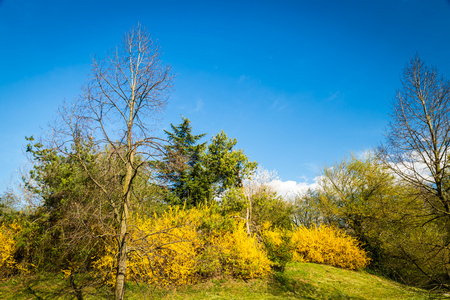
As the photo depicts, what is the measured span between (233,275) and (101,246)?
21.2 feet

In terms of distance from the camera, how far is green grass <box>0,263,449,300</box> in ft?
29.9

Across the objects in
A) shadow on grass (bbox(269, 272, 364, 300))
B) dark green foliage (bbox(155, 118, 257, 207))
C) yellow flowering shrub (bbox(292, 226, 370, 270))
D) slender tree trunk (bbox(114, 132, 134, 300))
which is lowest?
shadow on grass (bbox(269, 272, 364, 300))

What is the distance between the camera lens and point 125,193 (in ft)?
16.8

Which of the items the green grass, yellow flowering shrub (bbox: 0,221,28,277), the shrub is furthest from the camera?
the shrub

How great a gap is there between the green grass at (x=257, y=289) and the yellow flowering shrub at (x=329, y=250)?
123 inches

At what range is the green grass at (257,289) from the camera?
9.12m

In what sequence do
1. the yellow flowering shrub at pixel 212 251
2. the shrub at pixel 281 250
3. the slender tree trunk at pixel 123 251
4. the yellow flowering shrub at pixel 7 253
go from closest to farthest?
the slender tree trunk at pixel 123 251, the yellow flowering shrub at pixel 212 251, the yellow flowering shrub at pixel 7 253, the shrub at pixel 281 250

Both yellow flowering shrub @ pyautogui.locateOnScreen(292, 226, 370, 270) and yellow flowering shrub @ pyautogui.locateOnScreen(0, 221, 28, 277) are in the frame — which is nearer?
yellow flowering shrub @ pyautogui.locateOnScreen(0, 221, 28, 277)

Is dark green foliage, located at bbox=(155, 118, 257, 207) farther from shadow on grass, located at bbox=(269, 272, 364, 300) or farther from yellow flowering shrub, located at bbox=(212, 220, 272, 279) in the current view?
shadow on grass, located at bbox=(269, 272, 364, 300)

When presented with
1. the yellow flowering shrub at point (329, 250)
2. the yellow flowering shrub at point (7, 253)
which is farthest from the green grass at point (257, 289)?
the yellow flowering shrub at point (329, 250)

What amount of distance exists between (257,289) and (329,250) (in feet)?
26.6

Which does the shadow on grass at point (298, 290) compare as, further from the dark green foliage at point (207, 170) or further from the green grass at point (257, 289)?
the dark green foliage at point (207, 170)

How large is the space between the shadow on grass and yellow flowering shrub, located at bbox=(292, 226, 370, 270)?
4.48 meters

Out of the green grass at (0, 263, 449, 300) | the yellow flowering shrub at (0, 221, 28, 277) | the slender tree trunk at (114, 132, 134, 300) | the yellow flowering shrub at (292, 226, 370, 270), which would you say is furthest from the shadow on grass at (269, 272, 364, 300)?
the yellow flowering shrub at (0, 221, 28, 277)
